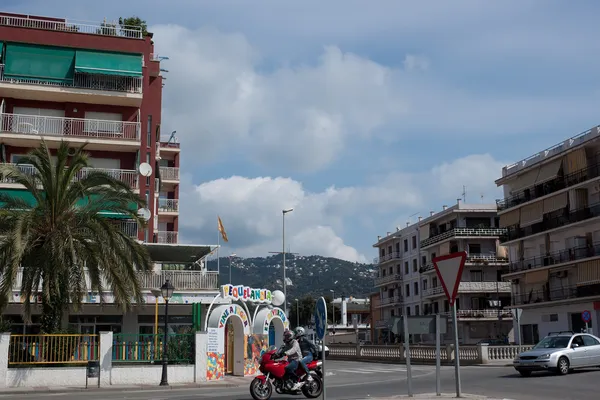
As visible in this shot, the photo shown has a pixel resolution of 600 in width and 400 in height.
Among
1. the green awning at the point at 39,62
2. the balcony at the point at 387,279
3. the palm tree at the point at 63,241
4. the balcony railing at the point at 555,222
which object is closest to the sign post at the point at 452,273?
the palm tree at the point at 63,241

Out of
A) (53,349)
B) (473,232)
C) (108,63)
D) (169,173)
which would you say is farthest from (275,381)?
(473,232)

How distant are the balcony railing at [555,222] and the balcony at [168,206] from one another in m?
30.4

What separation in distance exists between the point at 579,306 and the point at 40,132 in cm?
4120

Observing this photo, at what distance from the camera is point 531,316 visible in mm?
62156

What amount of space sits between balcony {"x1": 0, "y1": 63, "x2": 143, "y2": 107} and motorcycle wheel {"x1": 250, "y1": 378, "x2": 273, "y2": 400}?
2704 cm

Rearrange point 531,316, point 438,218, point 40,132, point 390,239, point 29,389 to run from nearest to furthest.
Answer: point 29,389
point 40,132
point 531,316
point 438,218
point 390,239

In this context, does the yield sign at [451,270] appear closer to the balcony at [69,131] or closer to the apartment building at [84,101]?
the apartment building at [84,101]

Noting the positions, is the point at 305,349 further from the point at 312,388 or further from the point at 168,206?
the point at 168,206

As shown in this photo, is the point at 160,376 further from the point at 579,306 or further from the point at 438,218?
the point at 438,218

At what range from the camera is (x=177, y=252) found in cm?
4012

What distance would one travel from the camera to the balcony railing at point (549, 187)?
54.5 m

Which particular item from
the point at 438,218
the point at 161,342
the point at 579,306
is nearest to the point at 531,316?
the point at 579,306

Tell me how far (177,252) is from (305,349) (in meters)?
21.6

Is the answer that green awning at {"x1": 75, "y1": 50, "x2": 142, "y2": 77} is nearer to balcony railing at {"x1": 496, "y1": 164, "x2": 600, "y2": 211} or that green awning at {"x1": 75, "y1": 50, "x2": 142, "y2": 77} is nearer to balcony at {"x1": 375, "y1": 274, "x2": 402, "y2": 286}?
balcony railing at {"x1": 496, "y1": 164, "x2": 600, "y2": 211}
